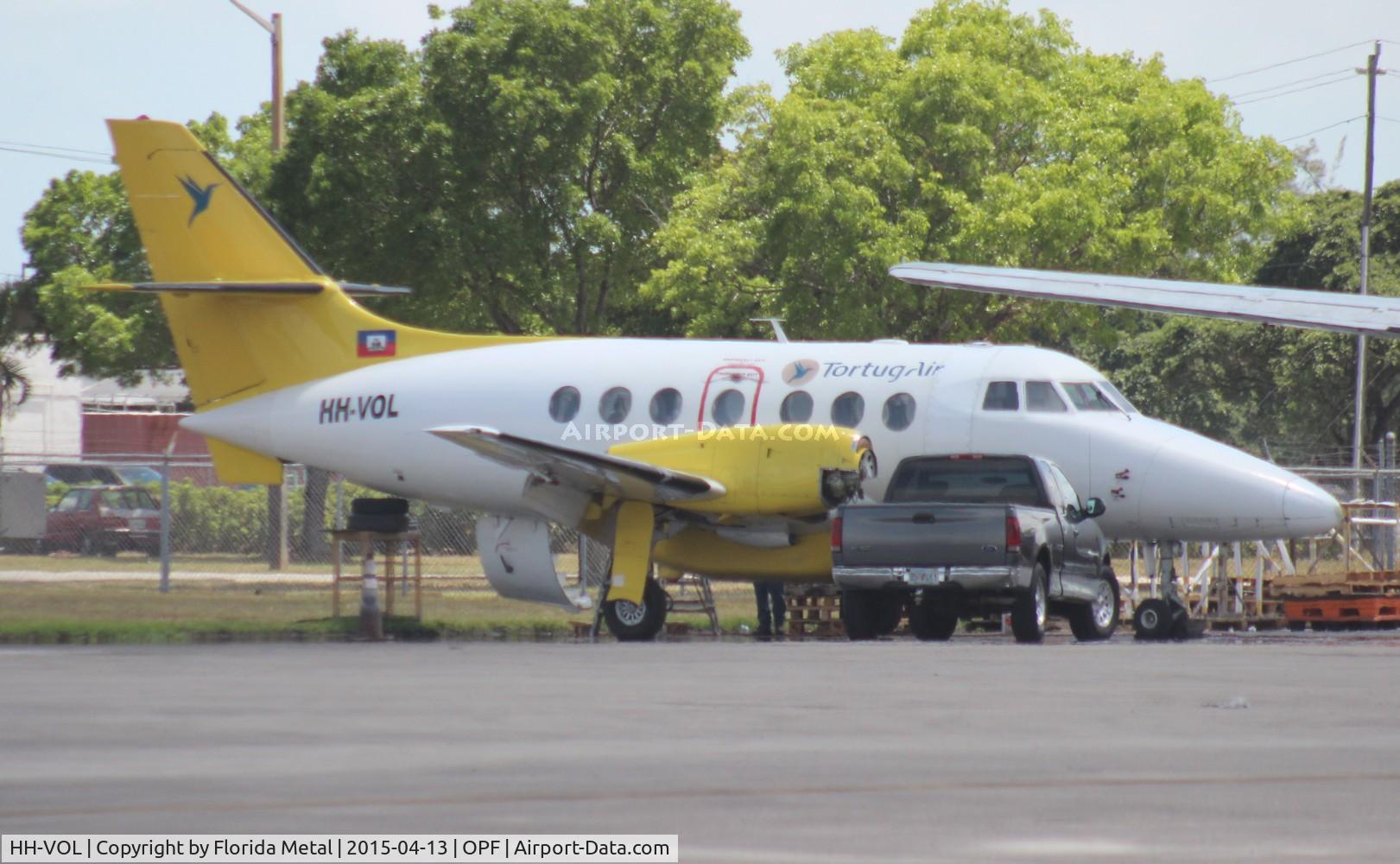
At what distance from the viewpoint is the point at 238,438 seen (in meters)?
23.6

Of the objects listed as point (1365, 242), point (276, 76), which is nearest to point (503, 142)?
point (276, 76)

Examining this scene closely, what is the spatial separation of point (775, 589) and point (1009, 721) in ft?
43.1

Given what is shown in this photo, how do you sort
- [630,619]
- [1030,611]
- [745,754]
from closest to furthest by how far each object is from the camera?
[745,754] < [1030,611] < [630,619]

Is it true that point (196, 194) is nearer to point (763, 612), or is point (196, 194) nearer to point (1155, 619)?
point (763, 612)

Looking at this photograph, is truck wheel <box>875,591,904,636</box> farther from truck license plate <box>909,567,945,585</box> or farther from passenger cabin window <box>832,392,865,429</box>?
passenger cabin window <box>832,392,865,429</box>

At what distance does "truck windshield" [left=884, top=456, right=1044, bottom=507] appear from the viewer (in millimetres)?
18672

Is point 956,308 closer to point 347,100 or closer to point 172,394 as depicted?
point 347,100

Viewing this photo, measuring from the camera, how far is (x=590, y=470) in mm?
18906

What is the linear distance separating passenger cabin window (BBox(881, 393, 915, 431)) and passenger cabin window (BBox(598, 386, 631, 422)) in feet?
9.85

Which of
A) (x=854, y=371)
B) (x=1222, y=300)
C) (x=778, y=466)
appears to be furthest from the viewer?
(x=854, y=371)

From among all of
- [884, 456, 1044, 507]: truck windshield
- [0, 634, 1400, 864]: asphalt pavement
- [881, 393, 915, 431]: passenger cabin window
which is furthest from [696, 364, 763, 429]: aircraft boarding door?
[0, 634, 1400, 864]: asphalt pavement

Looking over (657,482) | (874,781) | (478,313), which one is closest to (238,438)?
(657,482)

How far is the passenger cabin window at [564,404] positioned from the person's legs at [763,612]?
2.99 metres

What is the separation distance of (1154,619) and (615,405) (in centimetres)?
640
